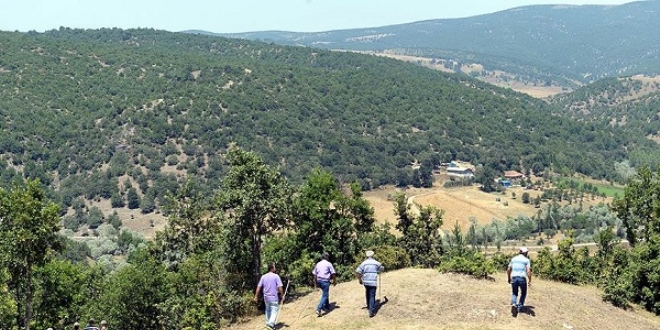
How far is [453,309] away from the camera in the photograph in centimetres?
2128

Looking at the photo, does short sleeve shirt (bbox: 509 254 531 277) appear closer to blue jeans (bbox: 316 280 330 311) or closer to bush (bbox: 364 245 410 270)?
blue jeans (bbox: 316 280 330 311)

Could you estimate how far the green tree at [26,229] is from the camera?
24500 millimetres

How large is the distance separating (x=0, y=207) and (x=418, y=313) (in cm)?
1734

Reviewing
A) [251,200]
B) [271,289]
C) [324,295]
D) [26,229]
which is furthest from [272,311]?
[26,229]

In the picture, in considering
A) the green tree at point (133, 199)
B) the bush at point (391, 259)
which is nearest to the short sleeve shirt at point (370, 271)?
the bush at point (391, 259)

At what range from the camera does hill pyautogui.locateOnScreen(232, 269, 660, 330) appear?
805 inches

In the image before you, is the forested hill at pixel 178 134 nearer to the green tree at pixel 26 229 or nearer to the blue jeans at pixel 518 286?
the green tree at pixel 26 229

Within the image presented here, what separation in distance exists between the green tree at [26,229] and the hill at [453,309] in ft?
29.9

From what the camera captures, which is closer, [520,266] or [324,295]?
[520,266]

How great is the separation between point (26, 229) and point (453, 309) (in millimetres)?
17335

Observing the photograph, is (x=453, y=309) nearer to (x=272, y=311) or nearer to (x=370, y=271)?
(x=370, y=271)

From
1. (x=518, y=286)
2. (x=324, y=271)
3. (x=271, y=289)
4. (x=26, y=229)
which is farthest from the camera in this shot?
(x=26, y=229)

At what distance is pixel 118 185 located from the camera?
131500 mm

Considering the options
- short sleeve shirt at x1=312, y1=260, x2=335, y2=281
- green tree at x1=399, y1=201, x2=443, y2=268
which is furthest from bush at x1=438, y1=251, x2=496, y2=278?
green tree at x1=399, y1=201, x2=443, y2=268
